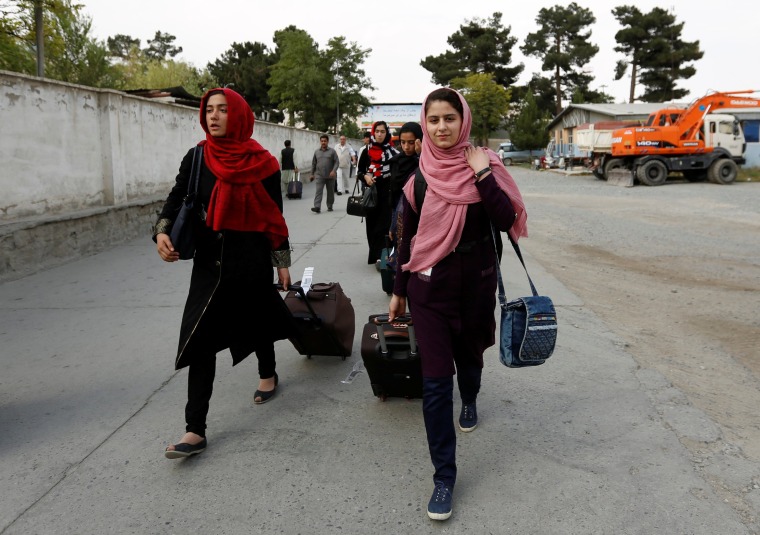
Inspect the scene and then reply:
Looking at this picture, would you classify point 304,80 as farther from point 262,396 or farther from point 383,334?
point 383,334

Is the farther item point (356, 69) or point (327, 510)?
point (356, 69)

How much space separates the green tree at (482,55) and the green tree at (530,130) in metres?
20.6

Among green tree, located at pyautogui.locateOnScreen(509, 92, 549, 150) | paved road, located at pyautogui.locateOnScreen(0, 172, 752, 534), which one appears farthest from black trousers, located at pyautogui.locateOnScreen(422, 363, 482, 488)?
green tree, located at pyautogui.locateOnScreen(509, 92, 549, 150)

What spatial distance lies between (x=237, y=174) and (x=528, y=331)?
1.61 meters

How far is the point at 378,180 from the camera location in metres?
6.54

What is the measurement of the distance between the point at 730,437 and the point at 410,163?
3.10 meters

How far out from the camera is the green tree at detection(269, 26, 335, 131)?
172 feet

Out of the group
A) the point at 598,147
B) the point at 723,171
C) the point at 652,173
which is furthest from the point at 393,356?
the point at 598,147

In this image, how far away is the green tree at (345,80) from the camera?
54.2m

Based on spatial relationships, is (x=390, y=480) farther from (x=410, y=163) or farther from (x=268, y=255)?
(x=410, y=163)

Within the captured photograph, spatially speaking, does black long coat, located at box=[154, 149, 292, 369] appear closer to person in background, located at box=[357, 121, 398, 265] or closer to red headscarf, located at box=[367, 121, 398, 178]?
person in background, located at box=[357, 121, 398, 265]

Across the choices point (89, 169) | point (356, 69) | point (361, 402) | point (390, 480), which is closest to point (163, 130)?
point (89, 169)

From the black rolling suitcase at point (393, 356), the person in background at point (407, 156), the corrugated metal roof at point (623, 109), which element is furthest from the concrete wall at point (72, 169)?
the corrugated metal roof at point (623, 109)

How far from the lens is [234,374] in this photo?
172 inches
